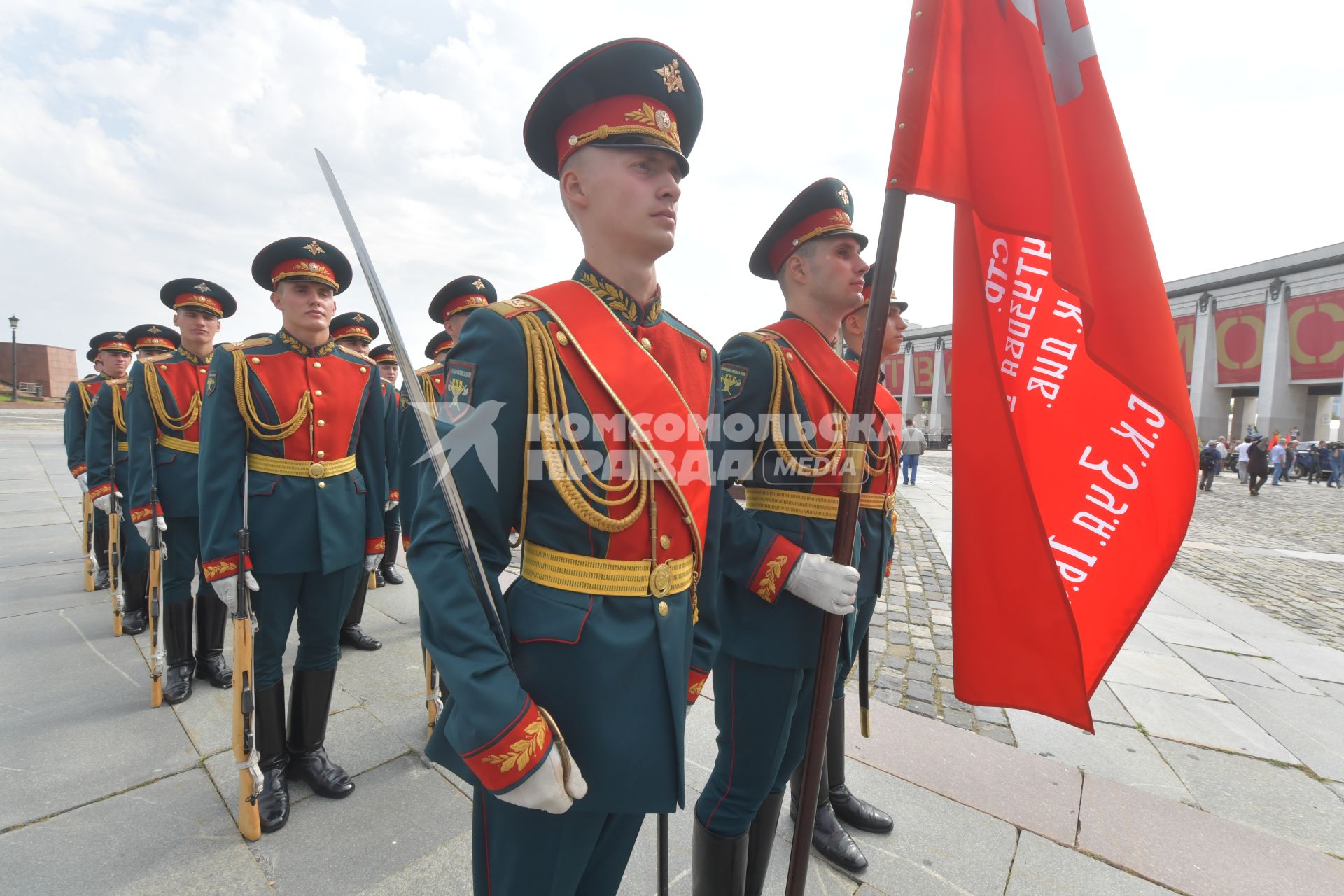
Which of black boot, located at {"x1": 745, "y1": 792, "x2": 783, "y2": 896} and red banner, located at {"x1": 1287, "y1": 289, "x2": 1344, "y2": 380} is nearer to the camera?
black boot, located at {"x1": 745, "y1": 792, "x2": 783, "y2": 896}

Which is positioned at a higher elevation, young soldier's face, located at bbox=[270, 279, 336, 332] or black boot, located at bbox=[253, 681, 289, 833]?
young soldier's face, located at bbox=[270, 279, 336, 332]

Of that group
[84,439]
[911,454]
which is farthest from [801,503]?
[911,454]

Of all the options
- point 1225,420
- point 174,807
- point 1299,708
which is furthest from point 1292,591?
point 1225,420

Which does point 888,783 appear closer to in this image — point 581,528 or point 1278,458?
point 581,528

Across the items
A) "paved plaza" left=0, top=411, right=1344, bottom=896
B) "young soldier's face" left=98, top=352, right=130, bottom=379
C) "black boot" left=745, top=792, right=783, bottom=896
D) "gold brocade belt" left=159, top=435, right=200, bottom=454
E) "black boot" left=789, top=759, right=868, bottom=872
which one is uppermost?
"young soldier's face" left=98, top=352, right=130, bottom=379

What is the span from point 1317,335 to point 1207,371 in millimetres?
4452

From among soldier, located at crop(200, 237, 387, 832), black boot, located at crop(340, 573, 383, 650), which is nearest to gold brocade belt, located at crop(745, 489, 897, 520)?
soldier, located at crop(200, 237, 387, 832)

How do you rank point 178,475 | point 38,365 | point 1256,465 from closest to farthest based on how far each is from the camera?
point 178,475 → point 1256,465 → point 38,365

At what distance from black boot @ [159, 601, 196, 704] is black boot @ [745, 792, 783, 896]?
3.62 m

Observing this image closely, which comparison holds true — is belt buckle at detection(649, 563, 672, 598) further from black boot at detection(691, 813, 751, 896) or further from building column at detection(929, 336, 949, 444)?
building column at detection(929, 336, 949, 444)

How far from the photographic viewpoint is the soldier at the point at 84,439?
630cm

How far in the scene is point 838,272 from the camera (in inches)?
93.7

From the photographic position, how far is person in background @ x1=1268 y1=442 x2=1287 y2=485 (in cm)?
2359

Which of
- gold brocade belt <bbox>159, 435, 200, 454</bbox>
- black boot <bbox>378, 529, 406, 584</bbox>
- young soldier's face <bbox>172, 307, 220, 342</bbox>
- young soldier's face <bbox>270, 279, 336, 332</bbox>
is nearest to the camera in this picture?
young soldier's face <bbox>270, 279, 336, 332</bbox>
